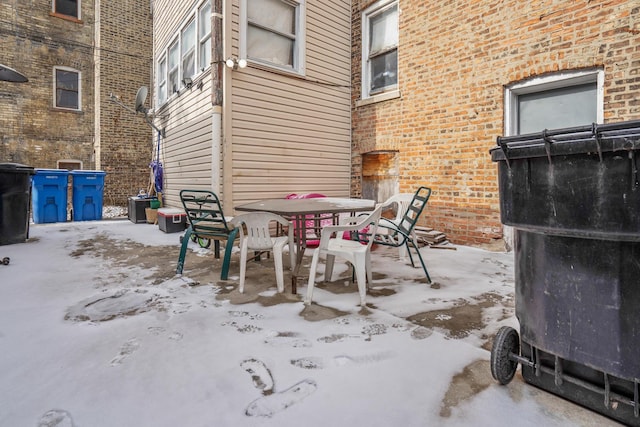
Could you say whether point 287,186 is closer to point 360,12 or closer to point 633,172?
point 360,12

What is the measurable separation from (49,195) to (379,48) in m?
8.12

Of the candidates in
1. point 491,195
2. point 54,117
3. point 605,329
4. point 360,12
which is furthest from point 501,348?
point 54,117

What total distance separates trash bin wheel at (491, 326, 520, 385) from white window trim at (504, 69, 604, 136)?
12.4 feet

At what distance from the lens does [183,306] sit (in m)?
2.77

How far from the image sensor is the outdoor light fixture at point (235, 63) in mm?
5340

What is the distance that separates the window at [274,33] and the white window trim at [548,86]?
3.61 m

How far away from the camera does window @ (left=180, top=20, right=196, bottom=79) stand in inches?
269

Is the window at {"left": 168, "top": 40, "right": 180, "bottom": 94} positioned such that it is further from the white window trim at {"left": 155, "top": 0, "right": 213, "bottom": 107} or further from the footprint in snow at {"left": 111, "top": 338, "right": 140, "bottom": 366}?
the footprint in snow at {"left": 111, "top": 338, "right": 140, "bottom": 366}

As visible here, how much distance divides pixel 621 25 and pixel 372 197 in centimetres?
428

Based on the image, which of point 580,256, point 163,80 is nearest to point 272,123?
point 163,80

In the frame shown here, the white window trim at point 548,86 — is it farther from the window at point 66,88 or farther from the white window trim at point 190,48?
the window at point 66,88

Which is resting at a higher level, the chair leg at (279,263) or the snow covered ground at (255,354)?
the chair leg at (279,263)

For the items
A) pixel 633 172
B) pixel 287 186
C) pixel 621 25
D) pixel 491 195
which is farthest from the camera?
pixel 287 186

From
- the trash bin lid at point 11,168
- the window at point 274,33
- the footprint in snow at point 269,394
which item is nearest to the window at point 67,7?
the trash bin lid at point 11,168
